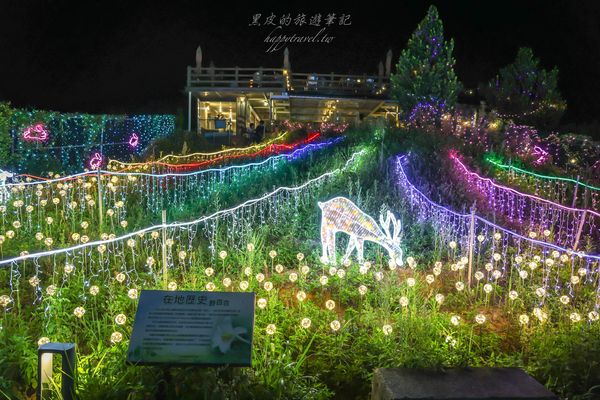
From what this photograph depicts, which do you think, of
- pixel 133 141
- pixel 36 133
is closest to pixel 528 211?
pixel 36 133

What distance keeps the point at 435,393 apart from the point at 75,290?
360 centimetres

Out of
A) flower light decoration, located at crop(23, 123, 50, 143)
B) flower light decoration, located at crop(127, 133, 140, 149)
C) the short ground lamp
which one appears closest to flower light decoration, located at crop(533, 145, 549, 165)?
the short ground lamp

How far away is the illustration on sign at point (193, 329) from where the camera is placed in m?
3.33

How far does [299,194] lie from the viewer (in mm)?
8805

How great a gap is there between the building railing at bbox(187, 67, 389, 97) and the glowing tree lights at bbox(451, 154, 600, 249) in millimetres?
14649

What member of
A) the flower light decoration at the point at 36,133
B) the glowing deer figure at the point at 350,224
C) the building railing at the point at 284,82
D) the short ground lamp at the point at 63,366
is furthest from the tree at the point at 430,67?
the short ground lamp at the point at 63,366

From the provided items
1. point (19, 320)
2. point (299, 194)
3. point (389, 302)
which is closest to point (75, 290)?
point (19, 320)

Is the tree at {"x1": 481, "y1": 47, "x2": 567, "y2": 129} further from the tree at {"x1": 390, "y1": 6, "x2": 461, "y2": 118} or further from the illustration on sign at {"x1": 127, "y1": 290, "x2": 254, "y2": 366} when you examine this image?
the illustration on sign at {"x1": 127, "y1": 290, "x2": 254, "y2": 366}

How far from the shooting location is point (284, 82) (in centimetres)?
2320

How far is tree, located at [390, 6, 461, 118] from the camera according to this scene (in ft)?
65.0

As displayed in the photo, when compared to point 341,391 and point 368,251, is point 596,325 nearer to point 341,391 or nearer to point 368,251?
point 341,391

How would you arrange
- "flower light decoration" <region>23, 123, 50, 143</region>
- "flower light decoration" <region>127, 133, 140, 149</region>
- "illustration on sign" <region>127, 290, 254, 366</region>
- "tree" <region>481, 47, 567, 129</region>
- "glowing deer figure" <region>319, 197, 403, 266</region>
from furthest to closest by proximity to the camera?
"tree" <region>481, 47, 567, 129</region>, "flower light decoration" <region>127, 133, 140, 149</region>, "flower light decoration" <region>23, 123, 50, 143</region>, "glowing deer figure" <region>319, 197, 403, 266</region>, "illustration on sign" <region>127, 290, 254, 366</region>

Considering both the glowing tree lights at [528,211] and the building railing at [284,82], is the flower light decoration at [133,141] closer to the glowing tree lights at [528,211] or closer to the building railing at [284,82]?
the building railing at [284,82]

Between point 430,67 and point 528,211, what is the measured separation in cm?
1183
